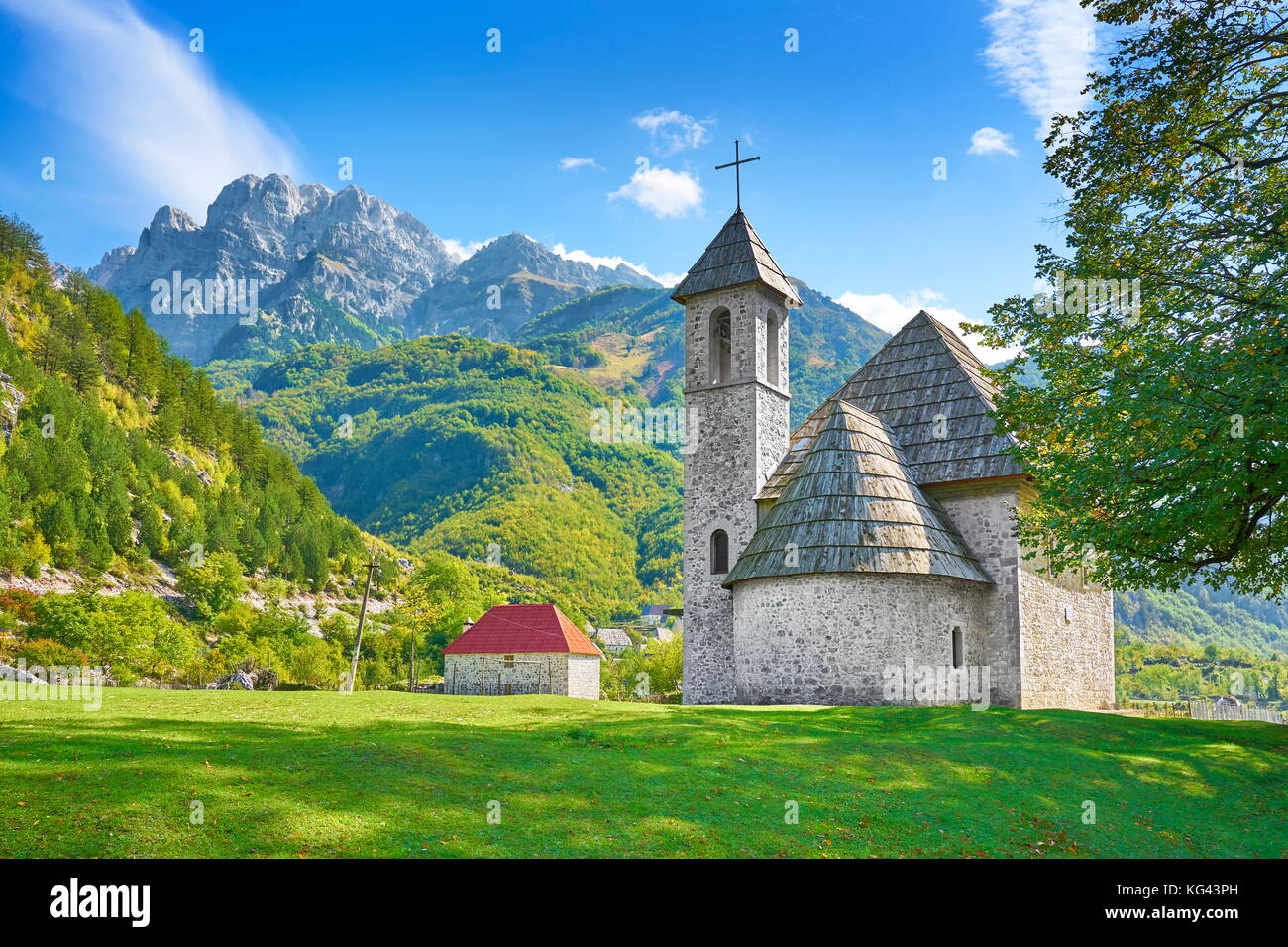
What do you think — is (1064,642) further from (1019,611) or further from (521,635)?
(521,635)

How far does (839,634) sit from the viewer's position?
22.9 m

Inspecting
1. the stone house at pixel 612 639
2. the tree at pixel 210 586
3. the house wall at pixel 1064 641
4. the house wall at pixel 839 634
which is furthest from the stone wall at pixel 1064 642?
the stone house at pixel 612 639

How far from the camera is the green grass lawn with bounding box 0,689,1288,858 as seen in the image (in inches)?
336

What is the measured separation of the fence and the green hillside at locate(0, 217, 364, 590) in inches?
1820

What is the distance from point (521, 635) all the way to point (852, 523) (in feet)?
113

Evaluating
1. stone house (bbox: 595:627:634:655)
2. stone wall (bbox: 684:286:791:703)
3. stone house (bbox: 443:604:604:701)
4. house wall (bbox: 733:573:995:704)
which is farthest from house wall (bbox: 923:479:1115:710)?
stone house (bbox: 595:627:634:655)

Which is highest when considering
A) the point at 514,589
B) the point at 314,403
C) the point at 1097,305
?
the point at 314,403

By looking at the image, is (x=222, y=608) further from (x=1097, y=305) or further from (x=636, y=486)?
(x=636, y=486)

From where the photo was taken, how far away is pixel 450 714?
1581 cm

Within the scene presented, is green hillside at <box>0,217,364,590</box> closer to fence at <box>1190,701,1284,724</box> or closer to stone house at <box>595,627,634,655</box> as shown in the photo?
stone house at <box>595,627,634,655</box>

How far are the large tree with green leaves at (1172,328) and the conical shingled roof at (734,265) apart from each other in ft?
39.7

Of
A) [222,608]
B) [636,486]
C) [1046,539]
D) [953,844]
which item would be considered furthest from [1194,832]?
[636,486]
